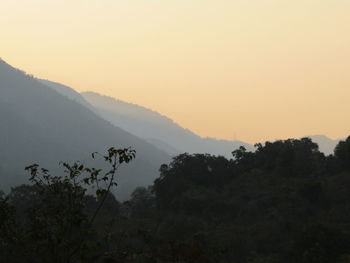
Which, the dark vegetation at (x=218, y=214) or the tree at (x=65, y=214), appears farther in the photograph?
the dark vegetation at (x=218, y=214)

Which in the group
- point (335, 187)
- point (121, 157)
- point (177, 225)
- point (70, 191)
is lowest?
point (177, 225)

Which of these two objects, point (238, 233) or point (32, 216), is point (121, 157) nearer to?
point (32, 216)

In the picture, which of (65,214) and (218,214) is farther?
(218,214)

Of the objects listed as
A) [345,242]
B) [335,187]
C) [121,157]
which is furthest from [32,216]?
[335,187]

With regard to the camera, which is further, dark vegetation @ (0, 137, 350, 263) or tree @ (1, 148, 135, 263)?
dark vegetation @ (0, 137, 350, 263)

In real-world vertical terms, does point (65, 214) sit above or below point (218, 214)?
above

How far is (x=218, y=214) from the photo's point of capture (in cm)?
7162

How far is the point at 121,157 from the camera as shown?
11.8 metres

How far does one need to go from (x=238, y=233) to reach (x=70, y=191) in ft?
155

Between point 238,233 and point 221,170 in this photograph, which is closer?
point 238,233

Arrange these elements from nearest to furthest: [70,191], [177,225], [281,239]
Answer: [70,191] → [281,239] → [177,225]

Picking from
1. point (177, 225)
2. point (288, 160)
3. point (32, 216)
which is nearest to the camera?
point (32, 216)

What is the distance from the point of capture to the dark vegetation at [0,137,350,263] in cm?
1331

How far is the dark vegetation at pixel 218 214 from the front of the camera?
13.3 m
